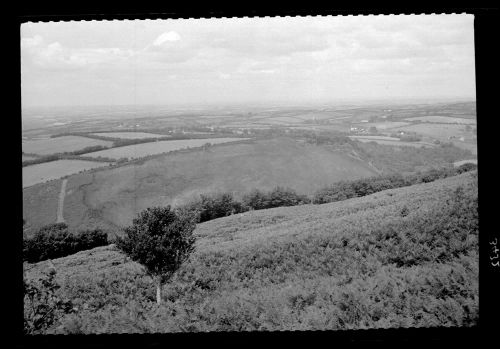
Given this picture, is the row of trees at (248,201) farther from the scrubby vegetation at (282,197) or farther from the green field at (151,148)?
the green field at (151,148)

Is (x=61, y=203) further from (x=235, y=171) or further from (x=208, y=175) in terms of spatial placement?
(x=235, y=171)

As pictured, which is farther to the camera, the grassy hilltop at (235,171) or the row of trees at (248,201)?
the row of trees at (248,201)

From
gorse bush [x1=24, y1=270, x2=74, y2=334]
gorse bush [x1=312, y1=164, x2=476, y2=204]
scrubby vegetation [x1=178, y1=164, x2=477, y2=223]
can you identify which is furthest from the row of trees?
gorse bush [x1=24, y1=270, x2=74, y2=334]

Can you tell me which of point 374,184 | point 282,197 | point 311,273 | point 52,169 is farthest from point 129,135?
point 374,184

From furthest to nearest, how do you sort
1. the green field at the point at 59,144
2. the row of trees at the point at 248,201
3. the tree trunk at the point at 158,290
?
1. the row of trees at the point at 248,201
2. the green field at the point at 59,144
3. the tree trunk at the point at 158,290

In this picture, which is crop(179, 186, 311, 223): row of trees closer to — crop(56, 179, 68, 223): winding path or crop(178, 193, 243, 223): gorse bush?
crop(178, 193, 243, 223): gorse bush

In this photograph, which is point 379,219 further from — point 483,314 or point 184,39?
point 184,39

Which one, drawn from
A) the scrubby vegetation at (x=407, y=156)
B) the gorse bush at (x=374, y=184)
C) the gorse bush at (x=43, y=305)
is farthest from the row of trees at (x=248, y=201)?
the gorse bush at (x=43, y=305)
